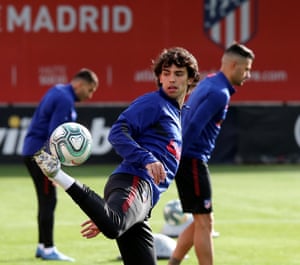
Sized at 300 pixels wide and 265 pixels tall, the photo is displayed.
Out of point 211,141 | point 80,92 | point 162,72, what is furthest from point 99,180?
point 162,72

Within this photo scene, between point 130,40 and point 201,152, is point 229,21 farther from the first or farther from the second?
point 201,152

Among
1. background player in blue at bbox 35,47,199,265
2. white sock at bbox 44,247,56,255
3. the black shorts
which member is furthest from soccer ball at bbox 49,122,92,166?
white sock at bbox 44,247,56,255

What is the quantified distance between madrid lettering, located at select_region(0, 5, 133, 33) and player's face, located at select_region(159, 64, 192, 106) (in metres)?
19.3

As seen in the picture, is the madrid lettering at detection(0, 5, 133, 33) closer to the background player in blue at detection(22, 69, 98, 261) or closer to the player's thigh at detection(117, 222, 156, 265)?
the background player in blue at detection(22, 69, 98, 261)

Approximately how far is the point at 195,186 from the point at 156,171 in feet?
8.74

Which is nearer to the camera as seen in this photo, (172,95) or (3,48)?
(172,95)

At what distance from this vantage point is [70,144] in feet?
25.4

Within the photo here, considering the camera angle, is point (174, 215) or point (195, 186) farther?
point (174, 215)

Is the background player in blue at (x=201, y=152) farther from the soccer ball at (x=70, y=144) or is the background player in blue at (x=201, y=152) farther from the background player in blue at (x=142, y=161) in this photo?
the soccer ball at (x=70, y=144)

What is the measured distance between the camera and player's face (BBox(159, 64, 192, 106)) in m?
8.02

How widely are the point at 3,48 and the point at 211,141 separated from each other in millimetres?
17317

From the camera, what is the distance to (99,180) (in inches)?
859

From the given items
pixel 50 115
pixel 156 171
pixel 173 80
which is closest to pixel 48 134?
pixel 50 115

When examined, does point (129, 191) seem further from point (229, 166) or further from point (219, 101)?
point (229, 166)
